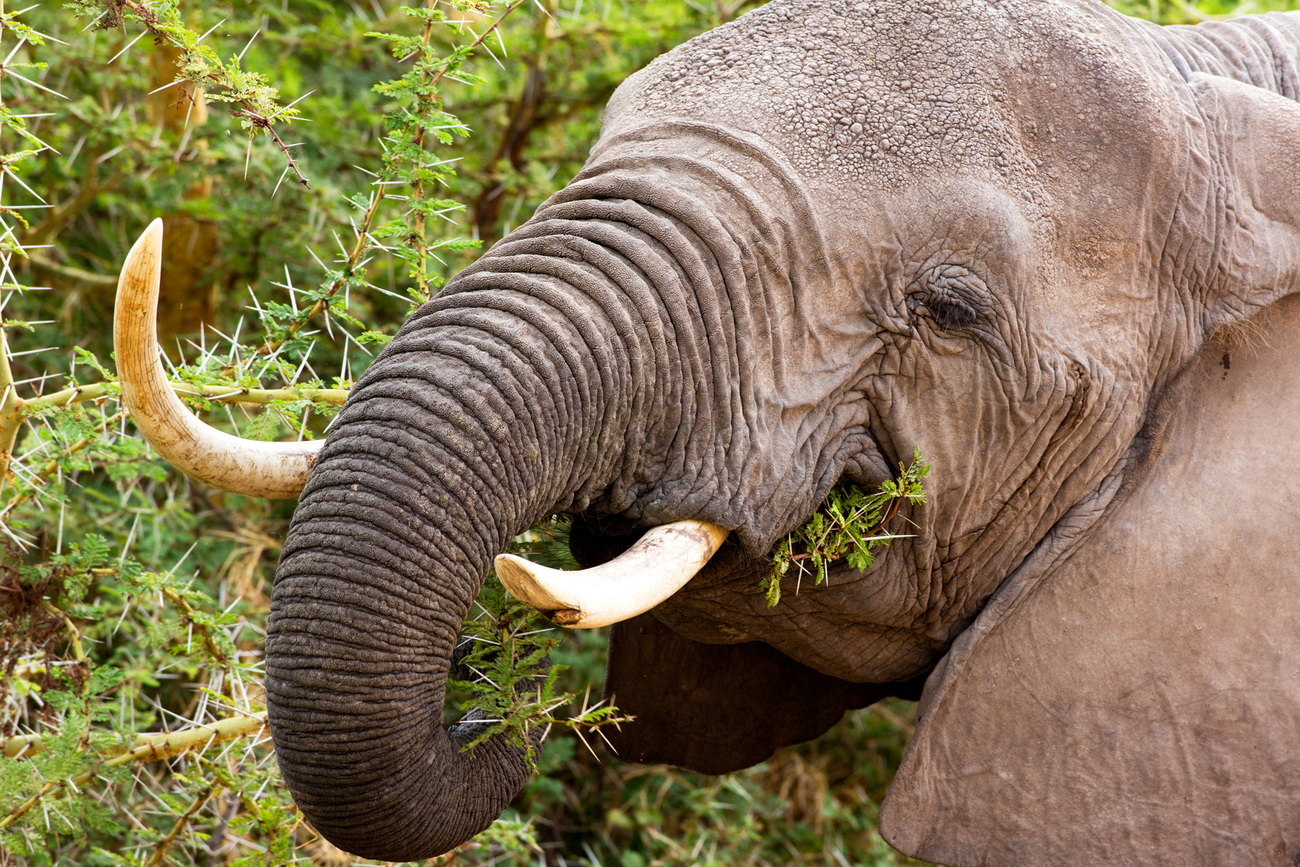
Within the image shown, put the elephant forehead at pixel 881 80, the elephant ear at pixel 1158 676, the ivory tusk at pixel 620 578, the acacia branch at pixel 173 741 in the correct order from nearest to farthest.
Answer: the ivory tusk at pixel 620 578, the elephant forehead at pixel 881 80, the elephant ear at pixel 1158 676, the acacia branch at pixel 173 741

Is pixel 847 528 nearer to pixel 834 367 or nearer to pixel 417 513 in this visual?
pixel 834 367

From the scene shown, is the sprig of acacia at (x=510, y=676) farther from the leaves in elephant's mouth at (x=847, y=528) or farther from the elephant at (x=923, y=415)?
the leaves in elephant's mouth at (x=847, y=528)

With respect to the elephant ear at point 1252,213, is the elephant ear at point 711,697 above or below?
below

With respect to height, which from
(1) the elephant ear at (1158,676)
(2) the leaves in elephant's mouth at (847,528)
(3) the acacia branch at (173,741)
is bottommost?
(3) the acacia branch at (173,741)

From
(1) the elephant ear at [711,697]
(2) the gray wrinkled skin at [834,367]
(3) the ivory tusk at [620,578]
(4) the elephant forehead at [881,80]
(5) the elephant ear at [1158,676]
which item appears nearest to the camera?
(3) the ivory tusk at [620,578]

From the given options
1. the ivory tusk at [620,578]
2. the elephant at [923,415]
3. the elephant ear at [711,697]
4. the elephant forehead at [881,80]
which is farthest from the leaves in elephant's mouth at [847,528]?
the elephant ear at [711,697]

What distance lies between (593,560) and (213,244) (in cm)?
283

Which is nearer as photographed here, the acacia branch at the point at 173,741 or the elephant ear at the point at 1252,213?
the elephant ear at the point at 1252,213

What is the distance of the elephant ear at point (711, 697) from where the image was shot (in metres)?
3.09

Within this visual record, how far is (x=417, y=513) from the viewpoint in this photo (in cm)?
192

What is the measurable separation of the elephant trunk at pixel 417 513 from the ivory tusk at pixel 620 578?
0.15 meters

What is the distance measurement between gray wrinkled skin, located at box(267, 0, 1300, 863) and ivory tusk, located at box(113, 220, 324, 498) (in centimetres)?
23

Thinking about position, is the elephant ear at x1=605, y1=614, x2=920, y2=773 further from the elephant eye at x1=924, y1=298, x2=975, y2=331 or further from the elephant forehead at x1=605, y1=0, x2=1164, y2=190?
the elephant forehead at x1=605, y1=0, x2=1164, y2=190

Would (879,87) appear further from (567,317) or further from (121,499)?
(121,499)
